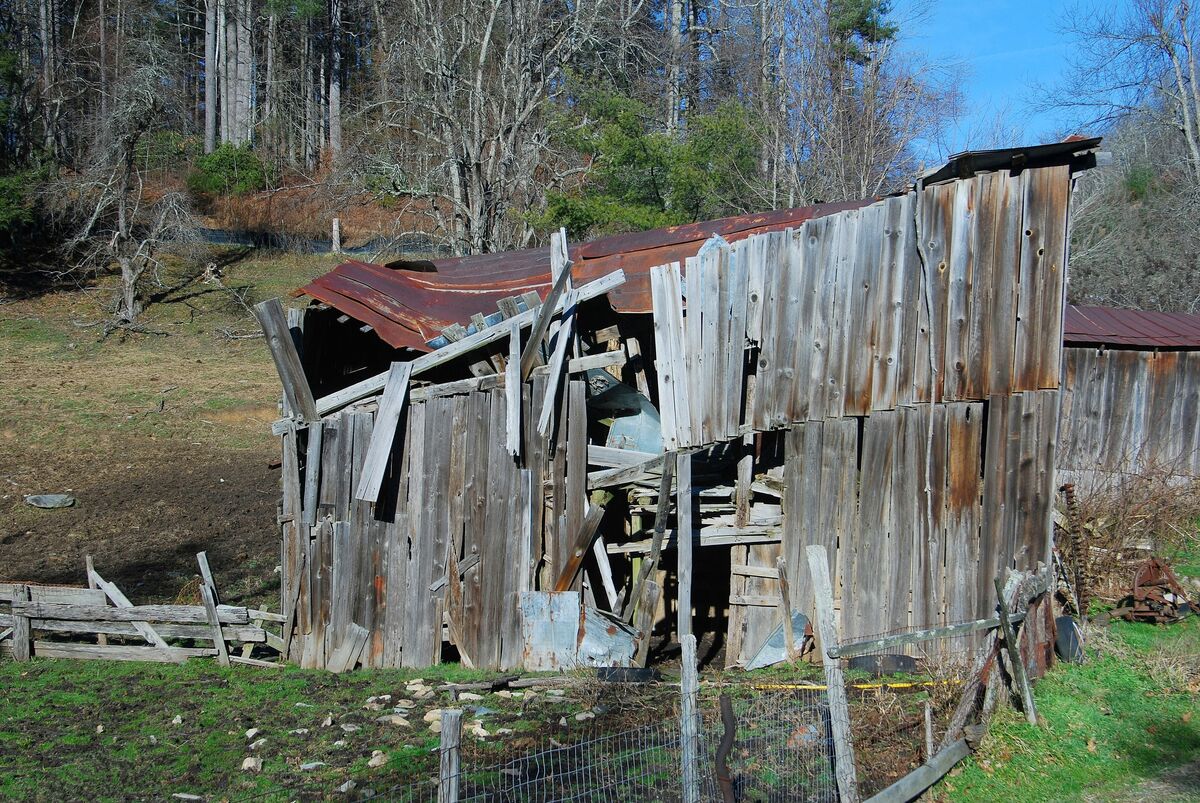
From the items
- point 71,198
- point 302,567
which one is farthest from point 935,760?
point 71,198

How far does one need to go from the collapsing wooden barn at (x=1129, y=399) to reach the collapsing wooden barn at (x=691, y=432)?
6262 millimetres

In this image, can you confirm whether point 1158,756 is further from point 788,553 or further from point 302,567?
point 302,567

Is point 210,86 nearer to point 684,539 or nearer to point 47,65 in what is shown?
point 47,65

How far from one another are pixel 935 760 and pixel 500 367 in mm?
5635

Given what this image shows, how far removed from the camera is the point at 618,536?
428 inches

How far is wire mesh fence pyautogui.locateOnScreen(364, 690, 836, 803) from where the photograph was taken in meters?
5.62

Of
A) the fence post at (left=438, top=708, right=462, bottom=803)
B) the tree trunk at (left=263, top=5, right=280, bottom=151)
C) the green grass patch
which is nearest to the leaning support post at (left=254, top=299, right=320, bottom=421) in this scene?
the fence post at (left=438, top=708, right=462, bottom=803)

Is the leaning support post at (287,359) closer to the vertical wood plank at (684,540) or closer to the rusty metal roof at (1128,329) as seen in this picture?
the vertical wood plank at (684,540)

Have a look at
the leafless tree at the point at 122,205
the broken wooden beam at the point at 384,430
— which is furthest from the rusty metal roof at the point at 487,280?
the leafless tree at the point at 122,205

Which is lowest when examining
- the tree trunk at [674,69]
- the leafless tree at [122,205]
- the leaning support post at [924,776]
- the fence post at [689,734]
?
the leaning support post at [924,776]

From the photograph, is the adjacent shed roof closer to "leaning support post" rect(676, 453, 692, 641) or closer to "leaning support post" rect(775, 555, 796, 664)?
"leaning support post" rect(676, 453, 692, 641)

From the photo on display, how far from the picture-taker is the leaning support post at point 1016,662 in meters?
6.22

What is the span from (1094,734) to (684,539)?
3.51 metres

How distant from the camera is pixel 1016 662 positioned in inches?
250
